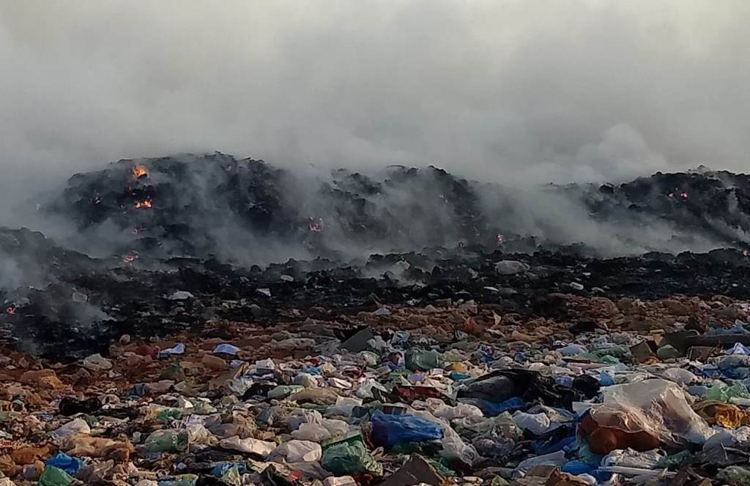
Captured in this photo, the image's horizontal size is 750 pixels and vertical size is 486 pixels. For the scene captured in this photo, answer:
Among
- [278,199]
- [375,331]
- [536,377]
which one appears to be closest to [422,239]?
[278,199]

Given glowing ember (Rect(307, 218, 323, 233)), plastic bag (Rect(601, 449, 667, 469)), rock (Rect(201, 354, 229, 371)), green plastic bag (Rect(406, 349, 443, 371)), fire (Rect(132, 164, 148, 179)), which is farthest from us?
fire (Rect(132, 164, 148, 179))

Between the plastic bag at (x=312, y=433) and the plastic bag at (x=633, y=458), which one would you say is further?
the plastic bag at (x=312, y=433)

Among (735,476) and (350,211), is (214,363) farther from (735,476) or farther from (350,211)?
(350,211)

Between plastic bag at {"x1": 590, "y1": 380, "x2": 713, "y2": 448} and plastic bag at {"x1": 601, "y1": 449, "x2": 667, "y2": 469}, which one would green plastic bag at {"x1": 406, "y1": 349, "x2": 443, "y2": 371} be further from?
plastic bag at {"x1": 601, "y1": 449, "x2": 667, "y2": 469}

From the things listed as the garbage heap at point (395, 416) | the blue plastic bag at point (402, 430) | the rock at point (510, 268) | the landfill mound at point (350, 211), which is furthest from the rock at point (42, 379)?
the landfill mound at point (350, 211)

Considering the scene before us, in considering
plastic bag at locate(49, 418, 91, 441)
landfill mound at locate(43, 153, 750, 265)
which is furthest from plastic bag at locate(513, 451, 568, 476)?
landfill mound at locate(43, 153, 750, 265)

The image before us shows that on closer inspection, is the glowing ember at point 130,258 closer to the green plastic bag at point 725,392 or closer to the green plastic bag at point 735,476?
the green plastic bag at point 725,392

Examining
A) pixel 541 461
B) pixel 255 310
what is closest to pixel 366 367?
pixel 541 461

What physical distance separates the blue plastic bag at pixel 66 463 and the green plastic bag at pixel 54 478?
14cm

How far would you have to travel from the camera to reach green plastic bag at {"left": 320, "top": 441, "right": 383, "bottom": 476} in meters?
3.25

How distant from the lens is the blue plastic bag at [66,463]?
3.36 metres

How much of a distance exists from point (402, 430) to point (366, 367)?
2.82 meters

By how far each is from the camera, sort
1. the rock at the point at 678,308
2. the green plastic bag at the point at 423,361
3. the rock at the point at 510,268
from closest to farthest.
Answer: the green plastic bag at the point at 423,361 < the rock at the point at 678,308 < the rock at the point at 510,268

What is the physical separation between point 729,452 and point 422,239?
23.5 metres
